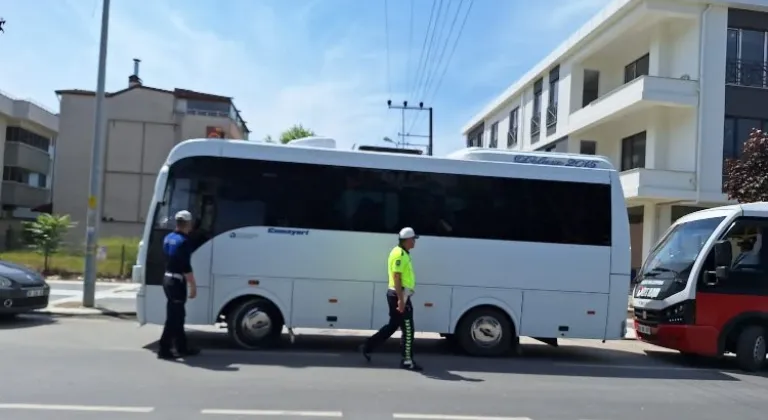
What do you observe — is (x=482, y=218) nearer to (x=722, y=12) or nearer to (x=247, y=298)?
(x=247, y=298)

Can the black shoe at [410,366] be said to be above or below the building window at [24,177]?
below

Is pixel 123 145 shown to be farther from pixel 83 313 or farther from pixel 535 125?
pixel 83 313

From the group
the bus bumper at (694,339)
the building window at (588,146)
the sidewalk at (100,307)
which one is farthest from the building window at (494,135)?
the bus bumper at (694,339)

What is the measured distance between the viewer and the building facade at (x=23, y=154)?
1599 inches

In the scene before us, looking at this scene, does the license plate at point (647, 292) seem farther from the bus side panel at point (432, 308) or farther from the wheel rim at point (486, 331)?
the bus side panel at point (432, 308)

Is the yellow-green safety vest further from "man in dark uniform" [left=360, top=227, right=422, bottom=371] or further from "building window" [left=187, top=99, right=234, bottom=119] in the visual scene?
"building window" [left=187, top=99, right=234, bottom=119]

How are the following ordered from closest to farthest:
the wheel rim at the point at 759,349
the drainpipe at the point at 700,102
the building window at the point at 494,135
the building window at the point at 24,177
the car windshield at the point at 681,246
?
the wheel rim at the point at 759,349 < the car windshield at the point at 681,246 < the drainpipe at the point at 700,102 < the building window at the point at 494,135 < the building window at the point at 24,177

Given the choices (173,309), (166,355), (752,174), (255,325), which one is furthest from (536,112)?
(166,355)

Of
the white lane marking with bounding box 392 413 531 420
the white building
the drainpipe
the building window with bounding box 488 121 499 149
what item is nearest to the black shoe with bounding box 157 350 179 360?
the white lane marking with bounding box 392 413 531 420

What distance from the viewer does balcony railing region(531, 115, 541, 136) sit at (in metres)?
31.7

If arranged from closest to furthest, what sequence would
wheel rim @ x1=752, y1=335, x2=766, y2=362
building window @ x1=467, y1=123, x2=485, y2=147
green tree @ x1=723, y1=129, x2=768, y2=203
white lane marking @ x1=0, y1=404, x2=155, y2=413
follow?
white lane marking @ x1=0, y1=404, x2=155, y2=413, wheel rim @ x1=752, y1=335, x2=766, y2=362, green tree @ x1=723, y1=129, x2=768, y2=203, building window @ x1=467, y1=123, x2=485, y2=147

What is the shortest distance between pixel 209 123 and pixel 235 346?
32.1m

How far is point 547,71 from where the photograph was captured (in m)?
30.8

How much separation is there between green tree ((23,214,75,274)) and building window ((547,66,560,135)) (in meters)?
19.8
